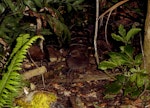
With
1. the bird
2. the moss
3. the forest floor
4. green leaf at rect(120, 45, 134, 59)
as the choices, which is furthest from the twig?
green leaf at rect(120, 45, 134, 59)

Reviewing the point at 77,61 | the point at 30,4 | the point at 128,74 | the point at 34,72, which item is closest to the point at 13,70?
the point at 30,4

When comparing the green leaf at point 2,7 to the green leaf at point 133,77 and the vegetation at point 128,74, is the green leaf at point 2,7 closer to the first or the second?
the vegetation at point 128,74

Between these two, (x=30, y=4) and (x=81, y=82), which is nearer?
(x=30, y=4)

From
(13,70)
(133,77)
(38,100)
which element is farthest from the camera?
(133,77)

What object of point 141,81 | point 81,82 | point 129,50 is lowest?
point 81,82

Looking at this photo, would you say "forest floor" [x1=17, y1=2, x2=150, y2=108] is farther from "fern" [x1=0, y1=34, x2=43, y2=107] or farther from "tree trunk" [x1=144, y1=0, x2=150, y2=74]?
"fern" [x1=0, y1=34, x2=43, y2=107]

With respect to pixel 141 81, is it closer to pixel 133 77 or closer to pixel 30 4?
pixel 133 77

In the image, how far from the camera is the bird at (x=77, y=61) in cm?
358

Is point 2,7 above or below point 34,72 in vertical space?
above

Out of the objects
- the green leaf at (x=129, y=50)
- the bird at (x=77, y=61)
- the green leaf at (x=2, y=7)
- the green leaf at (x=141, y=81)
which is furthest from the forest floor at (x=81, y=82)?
the green leaf at (x=2, y=7)

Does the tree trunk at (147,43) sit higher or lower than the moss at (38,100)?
higher

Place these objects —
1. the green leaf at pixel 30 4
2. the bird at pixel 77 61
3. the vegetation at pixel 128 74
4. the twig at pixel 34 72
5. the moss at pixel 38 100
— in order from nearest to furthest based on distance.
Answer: the moss at pixel 38 100
the green leaf at pixel 30 4
the vegetation at pixel 128 74
the twig at pixel 34 72
the bird at pixel 77 61

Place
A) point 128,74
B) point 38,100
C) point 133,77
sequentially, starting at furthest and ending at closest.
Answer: point 128,74
point 133,77
point 38,100

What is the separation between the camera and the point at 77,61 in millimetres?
3623
